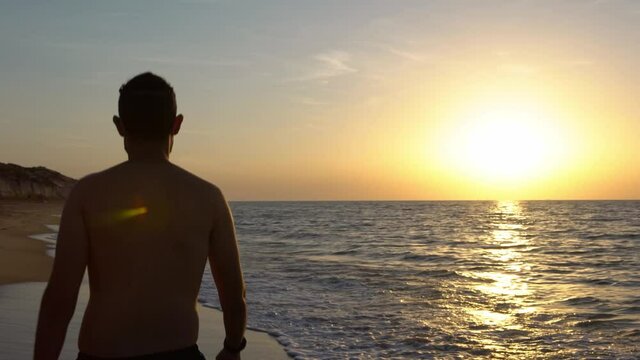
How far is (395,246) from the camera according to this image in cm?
3109

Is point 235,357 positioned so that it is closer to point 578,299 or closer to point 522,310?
point 522,310

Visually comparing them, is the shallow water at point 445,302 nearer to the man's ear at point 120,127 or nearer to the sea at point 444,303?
the sea at point 444,303

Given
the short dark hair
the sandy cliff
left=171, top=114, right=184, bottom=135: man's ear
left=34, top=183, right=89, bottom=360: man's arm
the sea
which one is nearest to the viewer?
left=34, top=183, right=89, bottom=360: man's arm

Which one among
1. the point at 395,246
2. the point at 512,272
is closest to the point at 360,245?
the point at 395,246

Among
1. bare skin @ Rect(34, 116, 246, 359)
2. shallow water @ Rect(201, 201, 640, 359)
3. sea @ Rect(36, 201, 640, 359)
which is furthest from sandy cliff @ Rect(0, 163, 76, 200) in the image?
bare skin @ Rect(34, 116, 246, 359)

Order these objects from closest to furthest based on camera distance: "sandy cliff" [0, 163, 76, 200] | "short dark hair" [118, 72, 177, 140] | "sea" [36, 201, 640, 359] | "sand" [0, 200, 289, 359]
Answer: "short dark hair" [118, 72, 177, 140] → "sand" [0, 200, 289, 359] → "sea" [36, 201, 640, 359] → "sandy cliff" [0, 163, 76, 200]

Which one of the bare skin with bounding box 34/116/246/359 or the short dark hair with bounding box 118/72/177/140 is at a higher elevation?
the short dark hair with bounding box 118/72/177/140

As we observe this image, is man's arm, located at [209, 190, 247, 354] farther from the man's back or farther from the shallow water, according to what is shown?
the shallow water

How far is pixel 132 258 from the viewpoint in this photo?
228 cm

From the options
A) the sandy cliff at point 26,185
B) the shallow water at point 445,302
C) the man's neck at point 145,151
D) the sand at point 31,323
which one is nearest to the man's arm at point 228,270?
the man's neck at point 145,151

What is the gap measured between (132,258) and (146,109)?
1.77ft

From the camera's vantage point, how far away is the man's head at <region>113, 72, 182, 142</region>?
7.82 feet

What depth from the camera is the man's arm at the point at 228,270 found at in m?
2.43

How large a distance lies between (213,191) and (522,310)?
11.7 metres
